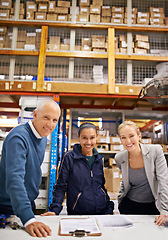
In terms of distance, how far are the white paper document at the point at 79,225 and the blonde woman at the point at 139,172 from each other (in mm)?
658

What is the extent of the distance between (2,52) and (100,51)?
7.10 ft

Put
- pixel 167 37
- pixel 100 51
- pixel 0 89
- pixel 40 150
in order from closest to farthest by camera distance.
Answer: pixel 40 150 → pixel 0 89 → pixel 100 51 → pixel 167 37

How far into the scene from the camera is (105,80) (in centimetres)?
420

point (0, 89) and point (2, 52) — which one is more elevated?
point (2, 52)

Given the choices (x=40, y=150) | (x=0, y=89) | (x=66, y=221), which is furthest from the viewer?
(x=0, y=89)

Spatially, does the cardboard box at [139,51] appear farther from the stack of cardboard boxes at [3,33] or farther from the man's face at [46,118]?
the man's face at [46,118]

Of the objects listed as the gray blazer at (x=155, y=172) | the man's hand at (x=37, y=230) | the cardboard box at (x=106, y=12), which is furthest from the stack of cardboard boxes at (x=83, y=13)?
the man's hand at (x=37, y=230)

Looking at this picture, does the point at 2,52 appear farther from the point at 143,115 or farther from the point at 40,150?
the point at 143,115

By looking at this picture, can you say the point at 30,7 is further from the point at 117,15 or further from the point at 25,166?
the point at 25,166

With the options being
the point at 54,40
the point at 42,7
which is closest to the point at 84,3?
the point at 42,7

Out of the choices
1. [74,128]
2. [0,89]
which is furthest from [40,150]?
[74,128]

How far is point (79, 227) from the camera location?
110 cm

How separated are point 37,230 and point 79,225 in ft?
0.89

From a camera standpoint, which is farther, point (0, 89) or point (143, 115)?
Result: point (143, 115)
